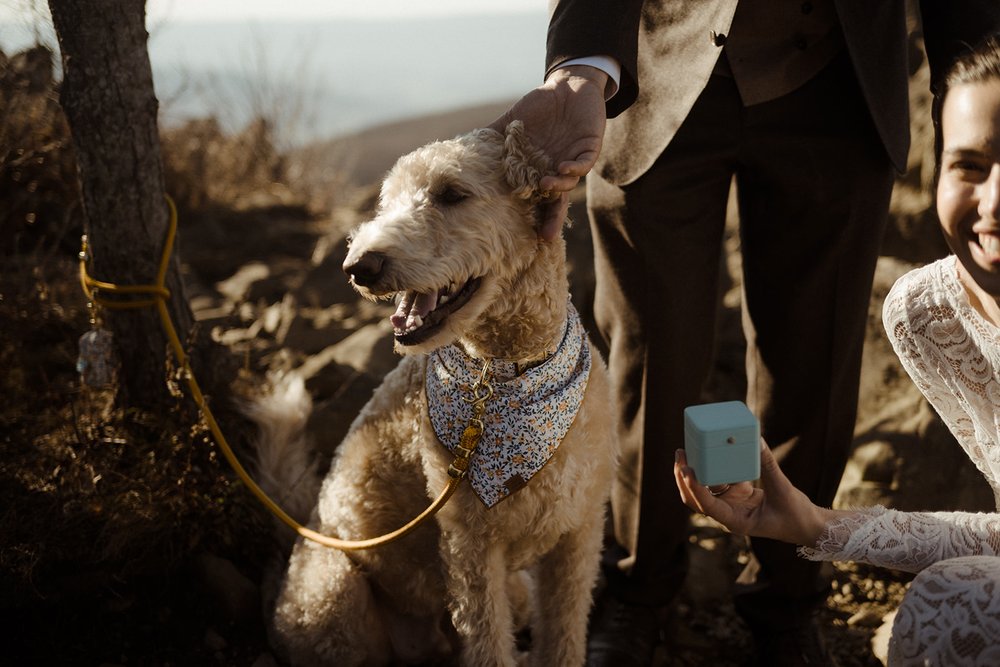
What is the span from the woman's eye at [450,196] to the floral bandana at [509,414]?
16.3 inches

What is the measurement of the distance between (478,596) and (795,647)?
1167 mm

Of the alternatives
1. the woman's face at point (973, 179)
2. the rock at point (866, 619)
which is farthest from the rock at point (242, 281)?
the woman's face at point (973, 179)

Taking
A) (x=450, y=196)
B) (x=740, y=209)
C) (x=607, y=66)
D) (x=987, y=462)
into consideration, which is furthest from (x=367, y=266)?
(x=987, y=462)

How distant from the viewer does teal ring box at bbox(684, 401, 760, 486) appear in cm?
149

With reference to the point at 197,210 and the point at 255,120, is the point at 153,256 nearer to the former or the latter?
the point at 197,210

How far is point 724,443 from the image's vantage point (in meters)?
1.50

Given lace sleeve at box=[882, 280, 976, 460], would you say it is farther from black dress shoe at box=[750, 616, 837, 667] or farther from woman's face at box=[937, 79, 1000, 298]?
black dress shoe at box=[750, 616, 837, 667]

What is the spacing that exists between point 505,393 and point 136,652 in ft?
5.25

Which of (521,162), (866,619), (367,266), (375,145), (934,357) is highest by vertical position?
(521,162)

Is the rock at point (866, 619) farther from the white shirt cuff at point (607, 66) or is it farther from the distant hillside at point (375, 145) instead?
the distant hillside at point (375, 145)

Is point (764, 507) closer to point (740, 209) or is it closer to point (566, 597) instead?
point (566, 597)

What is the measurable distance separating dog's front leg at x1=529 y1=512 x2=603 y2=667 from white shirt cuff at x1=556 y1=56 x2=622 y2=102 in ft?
3.94

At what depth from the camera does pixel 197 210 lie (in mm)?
5789

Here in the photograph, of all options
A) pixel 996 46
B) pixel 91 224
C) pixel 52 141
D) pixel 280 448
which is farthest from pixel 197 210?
pixel 996 46
